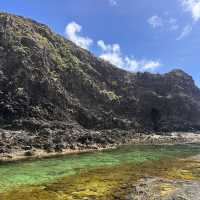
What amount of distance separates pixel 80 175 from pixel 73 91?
2901 inches

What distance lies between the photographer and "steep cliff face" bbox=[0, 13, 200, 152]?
9100 cm

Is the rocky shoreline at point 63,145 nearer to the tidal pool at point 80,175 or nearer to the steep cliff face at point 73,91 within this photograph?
the tidal pool at point 80,175

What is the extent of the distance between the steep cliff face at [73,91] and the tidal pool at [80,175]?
27410 mm

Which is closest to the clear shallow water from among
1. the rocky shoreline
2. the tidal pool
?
the tidal pool

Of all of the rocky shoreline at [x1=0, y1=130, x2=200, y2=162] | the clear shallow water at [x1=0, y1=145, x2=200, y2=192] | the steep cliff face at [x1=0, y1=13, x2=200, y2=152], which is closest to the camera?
the clear shallow water at [x1=0, y1=145, x2=200, y2=192]

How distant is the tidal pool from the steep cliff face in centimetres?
2741

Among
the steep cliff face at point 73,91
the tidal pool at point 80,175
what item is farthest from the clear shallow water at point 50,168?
the steep cliff face at point 73,91

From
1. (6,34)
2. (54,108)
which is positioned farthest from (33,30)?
(54,108)

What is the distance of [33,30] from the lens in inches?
5044

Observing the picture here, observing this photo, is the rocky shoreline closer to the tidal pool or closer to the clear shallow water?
the clear shallow water

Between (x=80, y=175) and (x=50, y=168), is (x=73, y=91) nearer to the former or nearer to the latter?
(x=50, y=168)

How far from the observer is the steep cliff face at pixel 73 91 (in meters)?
91.0

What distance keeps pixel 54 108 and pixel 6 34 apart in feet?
94.4

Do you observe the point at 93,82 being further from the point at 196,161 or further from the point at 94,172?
the point at 94,172
